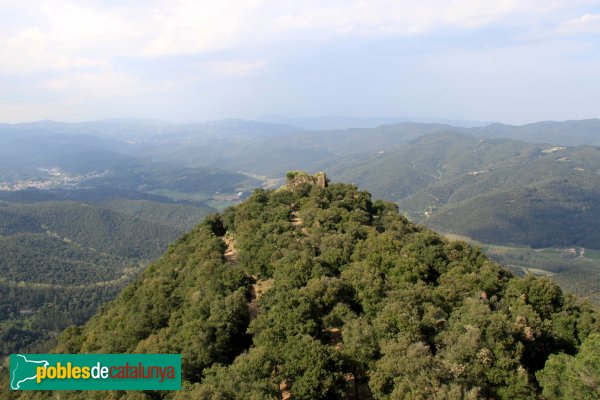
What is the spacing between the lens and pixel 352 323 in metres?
24.4

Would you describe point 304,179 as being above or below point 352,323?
above

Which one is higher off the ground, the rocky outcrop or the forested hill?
the rocky outcrop

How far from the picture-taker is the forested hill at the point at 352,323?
1998cm

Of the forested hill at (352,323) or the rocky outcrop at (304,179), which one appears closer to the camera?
the forested hill at (352,323)

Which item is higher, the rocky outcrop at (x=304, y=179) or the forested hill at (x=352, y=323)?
the rocky outcrop at (x=304, y=179)

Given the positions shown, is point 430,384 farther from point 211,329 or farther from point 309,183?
point 309,183

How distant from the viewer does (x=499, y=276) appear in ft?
116

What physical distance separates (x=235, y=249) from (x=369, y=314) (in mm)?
23327

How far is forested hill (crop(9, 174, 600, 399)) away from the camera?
1998 centimetres

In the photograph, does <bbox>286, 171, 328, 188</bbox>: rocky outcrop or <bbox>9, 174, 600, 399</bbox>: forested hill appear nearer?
<bbox>9, 174, 600, 399</bbox>: forested hill

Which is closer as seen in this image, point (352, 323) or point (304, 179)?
point (352, 323)

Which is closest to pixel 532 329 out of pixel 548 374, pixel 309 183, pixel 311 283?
pixel 548 374

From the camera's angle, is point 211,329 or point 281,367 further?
point 211,329

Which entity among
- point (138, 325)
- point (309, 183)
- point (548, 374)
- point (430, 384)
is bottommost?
point (138, 325)
